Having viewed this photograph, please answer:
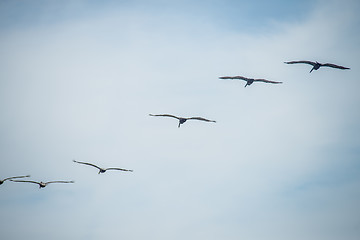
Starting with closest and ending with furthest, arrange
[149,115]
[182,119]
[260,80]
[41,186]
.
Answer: [149,115] < [182,119] < [260,80] < [41,186]

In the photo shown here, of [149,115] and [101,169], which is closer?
[149,115]

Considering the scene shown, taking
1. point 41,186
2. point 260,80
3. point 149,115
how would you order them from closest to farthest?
point 149,115
point 260,80
point 41,186

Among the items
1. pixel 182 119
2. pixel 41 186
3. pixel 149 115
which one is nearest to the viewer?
pixel 149 115

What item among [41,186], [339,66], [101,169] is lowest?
[41,186]

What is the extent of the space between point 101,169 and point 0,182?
15.3 meters

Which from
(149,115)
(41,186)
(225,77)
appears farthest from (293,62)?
(41,186)

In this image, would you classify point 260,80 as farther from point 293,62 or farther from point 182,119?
point 182,119

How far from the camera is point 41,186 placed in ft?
251

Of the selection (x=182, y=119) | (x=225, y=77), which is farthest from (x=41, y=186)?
(x=225, y=77)

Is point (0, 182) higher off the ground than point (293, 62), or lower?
lower

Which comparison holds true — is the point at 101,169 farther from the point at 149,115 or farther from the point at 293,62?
the point at 293,62

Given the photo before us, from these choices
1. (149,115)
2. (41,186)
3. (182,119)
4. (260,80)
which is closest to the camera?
(149,115)

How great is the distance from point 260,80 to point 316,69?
378 inches

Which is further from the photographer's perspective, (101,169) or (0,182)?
(101,169)
